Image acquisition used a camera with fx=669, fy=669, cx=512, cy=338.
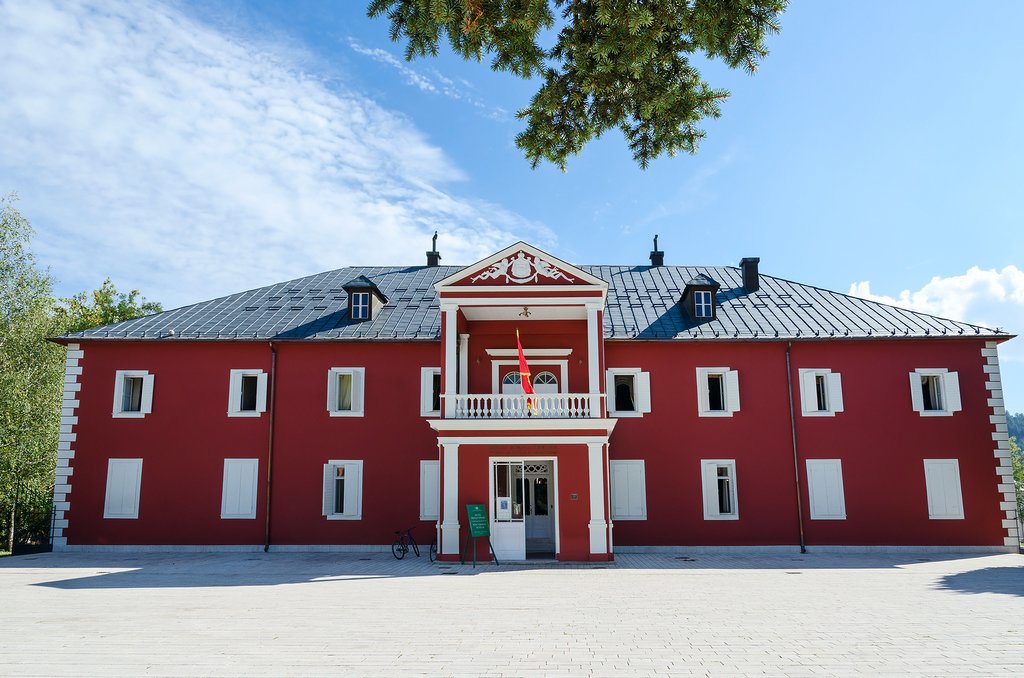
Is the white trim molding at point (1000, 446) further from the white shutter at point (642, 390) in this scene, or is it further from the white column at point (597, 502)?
the white column at point (597, 502)

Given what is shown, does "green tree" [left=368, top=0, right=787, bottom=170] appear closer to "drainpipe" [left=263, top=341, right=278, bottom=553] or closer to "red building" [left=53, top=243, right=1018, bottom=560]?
"red building" [left=53, top=243, right=1018, bottom=560]

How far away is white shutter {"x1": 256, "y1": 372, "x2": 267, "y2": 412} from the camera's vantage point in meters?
20.1

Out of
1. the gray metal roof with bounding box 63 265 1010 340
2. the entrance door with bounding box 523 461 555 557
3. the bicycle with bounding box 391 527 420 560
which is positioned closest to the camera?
the bicycle with bounding box 391 527 420 560

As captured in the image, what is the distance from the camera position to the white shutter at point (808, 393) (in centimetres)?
2009

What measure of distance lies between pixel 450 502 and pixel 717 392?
9017 millimetres

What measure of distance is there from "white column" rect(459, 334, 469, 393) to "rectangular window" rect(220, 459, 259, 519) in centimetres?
654

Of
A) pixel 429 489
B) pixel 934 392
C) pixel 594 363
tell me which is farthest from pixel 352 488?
pixel 934 392

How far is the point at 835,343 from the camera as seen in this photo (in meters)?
20.5

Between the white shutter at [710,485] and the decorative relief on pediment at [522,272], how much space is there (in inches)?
276

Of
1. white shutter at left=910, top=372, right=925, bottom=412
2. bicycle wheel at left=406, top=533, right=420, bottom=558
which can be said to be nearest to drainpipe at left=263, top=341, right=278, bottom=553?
bicycle wheel at left=406, top=533, right=420, bottom=558

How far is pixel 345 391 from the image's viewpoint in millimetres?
20594

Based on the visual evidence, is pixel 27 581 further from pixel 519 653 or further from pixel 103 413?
pixel 519 653

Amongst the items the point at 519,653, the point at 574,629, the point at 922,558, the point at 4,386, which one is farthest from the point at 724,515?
the point at 4,386

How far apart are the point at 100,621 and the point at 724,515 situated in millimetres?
15774
